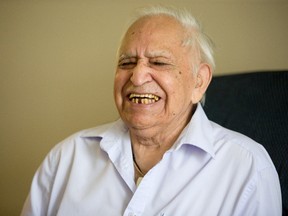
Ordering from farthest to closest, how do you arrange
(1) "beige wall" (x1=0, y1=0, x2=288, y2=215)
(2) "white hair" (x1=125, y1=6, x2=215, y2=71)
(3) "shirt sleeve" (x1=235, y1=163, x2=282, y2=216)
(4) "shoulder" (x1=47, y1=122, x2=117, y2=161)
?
(1) "beige wall" (x1=0, y1=0, x2=288, y2=215)
(4) "shoulder" (x1=47, y1=122, x2=117, y2=161)
(2) "white hair" (x1=125, y1=6, x2=215, y2=71)
(3) "shirt sleeve" (x1=235, y1=163, x2=282, y2=216)

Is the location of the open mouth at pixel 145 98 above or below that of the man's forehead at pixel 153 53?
below

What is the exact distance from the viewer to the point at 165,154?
2.60 feet

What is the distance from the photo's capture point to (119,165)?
84 centimetres

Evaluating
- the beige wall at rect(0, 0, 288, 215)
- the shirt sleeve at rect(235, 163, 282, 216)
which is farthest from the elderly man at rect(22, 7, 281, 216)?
the beige wall at rect(0, 0, 288, 215)

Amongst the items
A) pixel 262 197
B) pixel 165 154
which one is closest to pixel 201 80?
pixel 165 154

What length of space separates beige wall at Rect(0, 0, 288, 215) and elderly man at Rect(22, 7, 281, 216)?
0.54m

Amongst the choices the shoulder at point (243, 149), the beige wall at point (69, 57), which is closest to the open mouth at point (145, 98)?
the shoulder at point (243, 149)

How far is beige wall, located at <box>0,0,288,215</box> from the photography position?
51.6 inches

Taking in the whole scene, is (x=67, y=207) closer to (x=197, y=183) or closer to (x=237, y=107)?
(x=197, y=183)

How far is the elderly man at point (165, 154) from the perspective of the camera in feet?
2.43

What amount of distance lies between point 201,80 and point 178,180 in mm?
367

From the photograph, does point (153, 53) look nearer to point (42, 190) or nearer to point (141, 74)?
point (141, 74)

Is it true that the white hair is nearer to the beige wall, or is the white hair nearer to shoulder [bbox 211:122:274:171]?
shoulder [bbox 211:122:274:171]

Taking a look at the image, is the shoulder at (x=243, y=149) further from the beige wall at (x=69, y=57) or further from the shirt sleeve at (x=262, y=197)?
the beige wall at (x=69, y=57)
